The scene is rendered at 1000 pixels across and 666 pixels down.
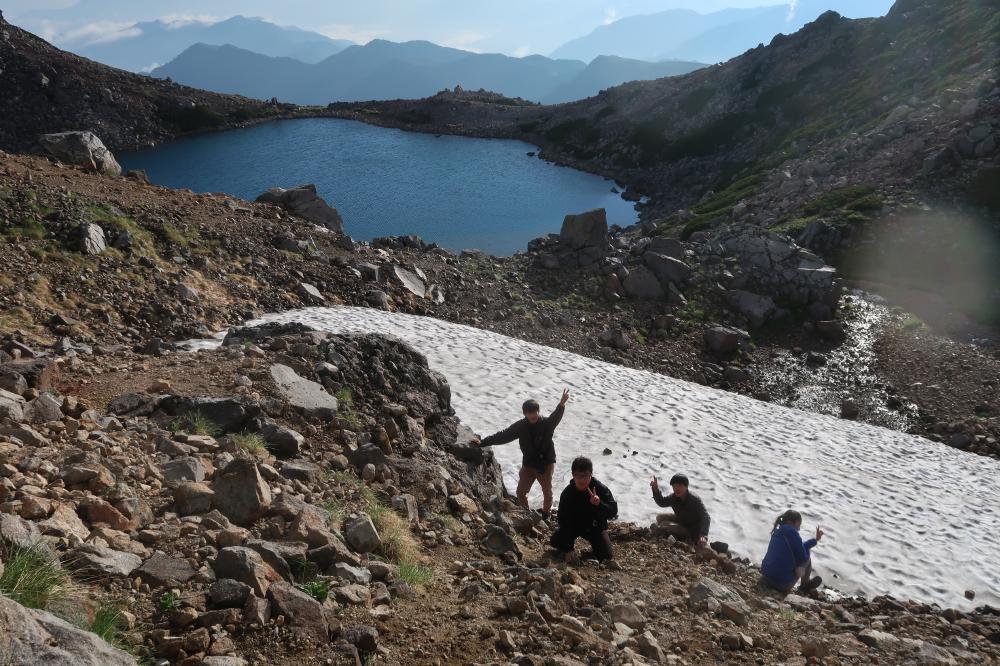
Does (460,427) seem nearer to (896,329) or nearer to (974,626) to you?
(974,626)

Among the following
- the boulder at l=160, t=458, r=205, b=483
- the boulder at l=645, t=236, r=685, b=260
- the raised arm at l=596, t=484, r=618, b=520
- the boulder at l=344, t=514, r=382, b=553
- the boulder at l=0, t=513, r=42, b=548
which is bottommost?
the raised arm at l=596, t=484, r=618, b=520

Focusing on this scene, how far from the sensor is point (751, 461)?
18062 mm

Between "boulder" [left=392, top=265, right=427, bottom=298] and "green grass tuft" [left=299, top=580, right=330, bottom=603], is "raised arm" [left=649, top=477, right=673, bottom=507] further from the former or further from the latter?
"boulder" [left=392, top=265, right=427, bottom=298]

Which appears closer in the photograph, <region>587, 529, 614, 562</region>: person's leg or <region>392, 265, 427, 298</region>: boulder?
<region>587, 529, 614, 562</region>: person's leg

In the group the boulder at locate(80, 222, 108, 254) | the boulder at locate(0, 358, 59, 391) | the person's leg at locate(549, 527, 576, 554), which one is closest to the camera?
the boulder at locate(0, 358, 59, 391)

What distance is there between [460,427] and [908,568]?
9.45m

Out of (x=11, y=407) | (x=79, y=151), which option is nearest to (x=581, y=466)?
(x=11, y=407)

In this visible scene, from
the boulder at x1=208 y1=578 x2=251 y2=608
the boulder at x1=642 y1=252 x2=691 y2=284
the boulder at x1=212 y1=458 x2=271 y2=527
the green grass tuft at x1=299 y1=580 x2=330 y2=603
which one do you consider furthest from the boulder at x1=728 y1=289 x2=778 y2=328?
the boulder at x1=208 y1=578 x2=251 y2=608

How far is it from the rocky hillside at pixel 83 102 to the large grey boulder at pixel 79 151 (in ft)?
207

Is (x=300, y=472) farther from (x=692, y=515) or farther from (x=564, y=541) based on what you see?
(x=692, y=515)

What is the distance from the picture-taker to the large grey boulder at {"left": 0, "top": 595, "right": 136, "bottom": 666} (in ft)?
12.7

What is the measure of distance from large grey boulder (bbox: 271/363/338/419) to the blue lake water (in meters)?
34.1

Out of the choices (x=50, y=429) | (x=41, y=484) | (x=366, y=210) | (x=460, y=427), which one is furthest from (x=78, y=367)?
(x=366, y=210)

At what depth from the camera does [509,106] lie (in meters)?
116
